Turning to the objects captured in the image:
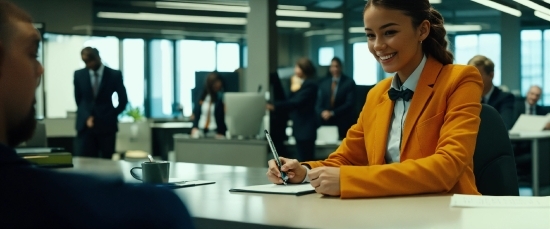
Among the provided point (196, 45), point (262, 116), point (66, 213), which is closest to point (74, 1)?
point (196, 45)

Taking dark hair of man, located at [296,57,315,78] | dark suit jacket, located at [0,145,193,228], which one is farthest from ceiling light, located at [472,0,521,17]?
dark suit jacket, located at [0,145,193,228]

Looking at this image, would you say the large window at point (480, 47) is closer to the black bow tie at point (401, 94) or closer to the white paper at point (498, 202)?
the black bow tie at point (401, 94)

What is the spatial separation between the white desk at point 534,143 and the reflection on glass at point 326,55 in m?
6.19

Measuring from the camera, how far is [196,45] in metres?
15.6

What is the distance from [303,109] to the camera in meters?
7.84

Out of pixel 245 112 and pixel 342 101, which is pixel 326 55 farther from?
pixel 245 112

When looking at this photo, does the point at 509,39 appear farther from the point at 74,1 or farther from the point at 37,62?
the point at 37,62

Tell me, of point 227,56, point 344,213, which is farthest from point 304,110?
point 227,56

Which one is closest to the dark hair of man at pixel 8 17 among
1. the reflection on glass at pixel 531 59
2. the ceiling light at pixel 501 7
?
the ceiling light at pixel 501 7

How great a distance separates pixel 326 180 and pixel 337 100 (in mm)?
6537

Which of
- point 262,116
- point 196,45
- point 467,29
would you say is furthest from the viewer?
point 196,45

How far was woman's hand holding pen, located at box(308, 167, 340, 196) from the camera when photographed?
6.10 ft

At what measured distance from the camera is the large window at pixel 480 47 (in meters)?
13.2

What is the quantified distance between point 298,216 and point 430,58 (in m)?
0.89
